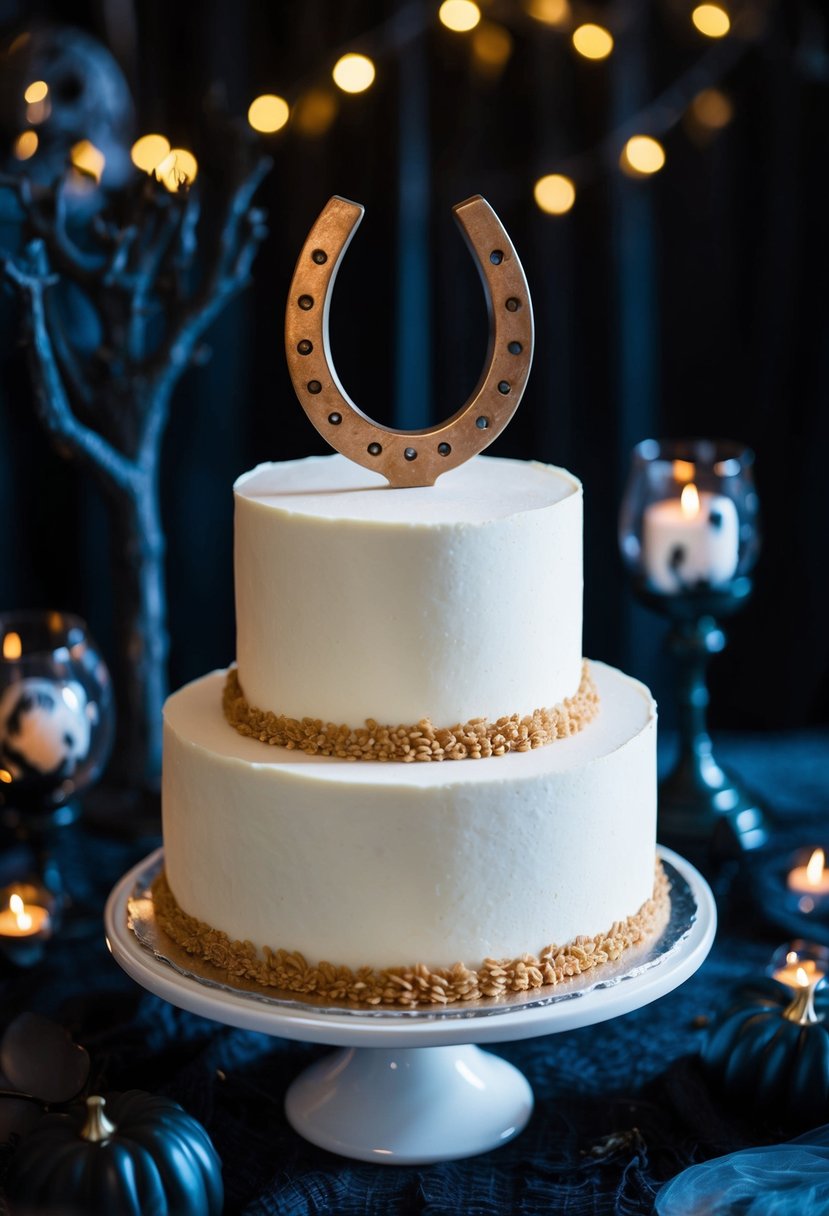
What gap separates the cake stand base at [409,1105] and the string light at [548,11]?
1888 millimetres

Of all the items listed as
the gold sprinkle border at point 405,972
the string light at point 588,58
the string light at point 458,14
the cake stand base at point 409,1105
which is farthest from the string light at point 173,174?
the cake stand base at point 409,1105

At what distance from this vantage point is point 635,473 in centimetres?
254

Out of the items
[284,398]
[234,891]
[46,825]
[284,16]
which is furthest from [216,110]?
[234,891]

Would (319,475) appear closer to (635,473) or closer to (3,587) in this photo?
(635,473)

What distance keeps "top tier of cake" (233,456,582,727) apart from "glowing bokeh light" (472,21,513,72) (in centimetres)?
145

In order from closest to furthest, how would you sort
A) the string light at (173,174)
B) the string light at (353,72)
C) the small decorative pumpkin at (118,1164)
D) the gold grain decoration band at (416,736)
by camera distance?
the small decorative pumpkin at (118,1164) < the gold grain decoration band at (416,736) < the string light at (173,174) < the string light at (353,72)

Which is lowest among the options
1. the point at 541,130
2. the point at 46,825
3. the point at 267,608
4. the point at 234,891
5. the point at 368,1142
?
the point at 368,1142

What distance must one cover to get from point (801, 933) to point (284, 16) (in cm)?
180

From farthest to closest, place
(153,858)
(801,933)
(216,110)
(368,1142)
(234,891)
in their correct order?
(216,110) → (801,933) → (153,858) → (368,1142) → (234,891)

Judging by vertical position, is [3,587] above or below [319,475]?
below

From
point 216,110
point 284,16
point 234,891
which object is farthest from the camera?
point 284,16

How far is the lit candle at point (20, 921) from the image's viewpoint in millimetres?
2176

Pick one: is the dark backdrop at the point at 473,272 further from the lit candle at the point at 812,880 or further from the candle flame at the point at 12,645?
the lit candle at the point at 812,880

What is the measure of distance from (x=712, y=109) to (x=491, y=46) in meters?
0.44
